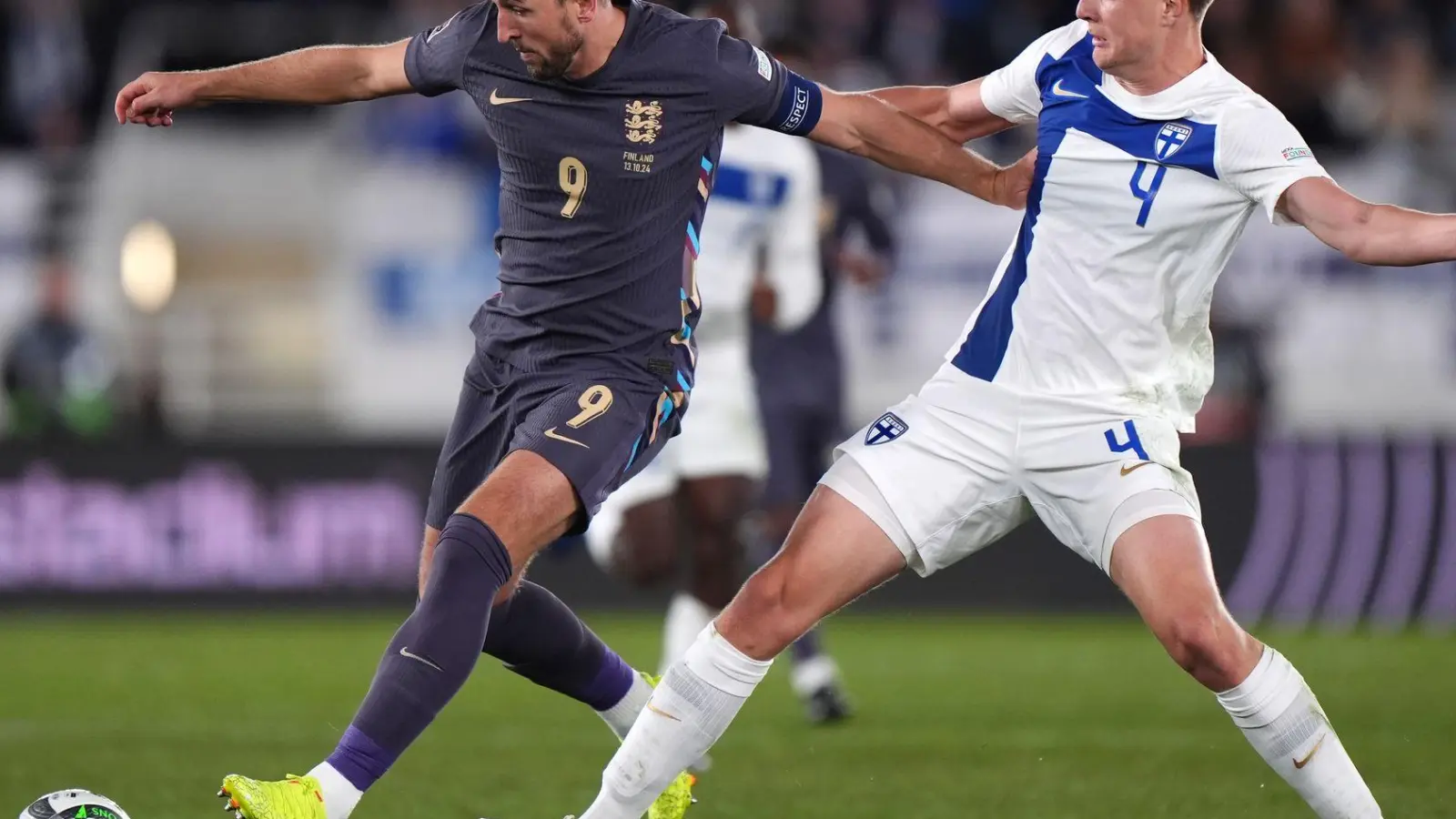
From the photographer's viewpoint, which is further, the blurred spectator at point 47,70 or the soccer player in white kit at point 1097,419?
the blurred spectator at point 47,70

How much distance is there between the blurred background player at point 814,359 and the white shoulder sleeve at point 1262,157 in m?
4.79

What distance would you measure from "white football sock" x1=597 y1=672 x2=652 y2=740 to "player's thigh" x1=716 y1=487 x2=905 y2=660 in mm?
947

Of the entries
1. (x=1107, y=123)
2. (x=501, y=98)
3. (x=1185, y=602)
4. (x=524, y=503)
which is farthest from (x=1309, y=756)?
(x=501, y=98)

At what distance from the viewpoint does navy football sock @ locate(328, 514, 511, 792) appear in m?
5.04

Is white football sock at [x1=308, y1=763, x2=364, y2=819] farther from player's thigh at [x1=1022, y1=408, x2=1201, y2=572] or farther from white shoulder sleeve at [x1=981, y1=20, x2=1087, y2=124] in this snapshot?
white shoulder sleeve at [x1=981, y1=20, x2=1087, y2=124]

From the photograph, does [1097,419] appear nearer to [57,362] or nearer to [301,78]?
[301,78]

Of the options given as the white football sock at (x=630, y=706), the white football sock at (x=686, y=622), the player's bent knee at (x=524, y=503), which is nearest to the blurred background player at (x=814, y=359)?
the white football sock at (x=686, y=622)

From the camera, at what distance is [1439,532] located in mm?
13562

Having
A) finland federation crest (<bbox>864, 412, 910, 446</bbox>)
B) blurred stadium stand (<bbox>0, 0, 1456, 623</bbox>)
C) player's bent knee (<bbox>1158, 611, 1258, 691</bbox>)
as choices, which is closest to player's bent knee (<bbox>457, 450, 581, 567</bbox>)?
finland federation crest (<bbox>864, 412, 910, 446</bbox>)

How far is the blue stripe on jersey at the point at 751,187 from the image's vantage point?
29.9 ft

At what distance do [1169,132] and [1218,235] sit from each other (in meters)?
0.31

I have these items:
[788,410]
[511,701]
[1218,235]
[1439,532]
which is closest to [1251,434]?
[1439,532]

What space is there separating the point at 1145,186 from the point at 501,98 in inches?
68.4

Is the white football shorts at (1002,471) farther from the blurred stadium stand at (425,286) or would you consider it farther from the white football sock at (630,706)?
the blurred stadium stand at (425,286)
